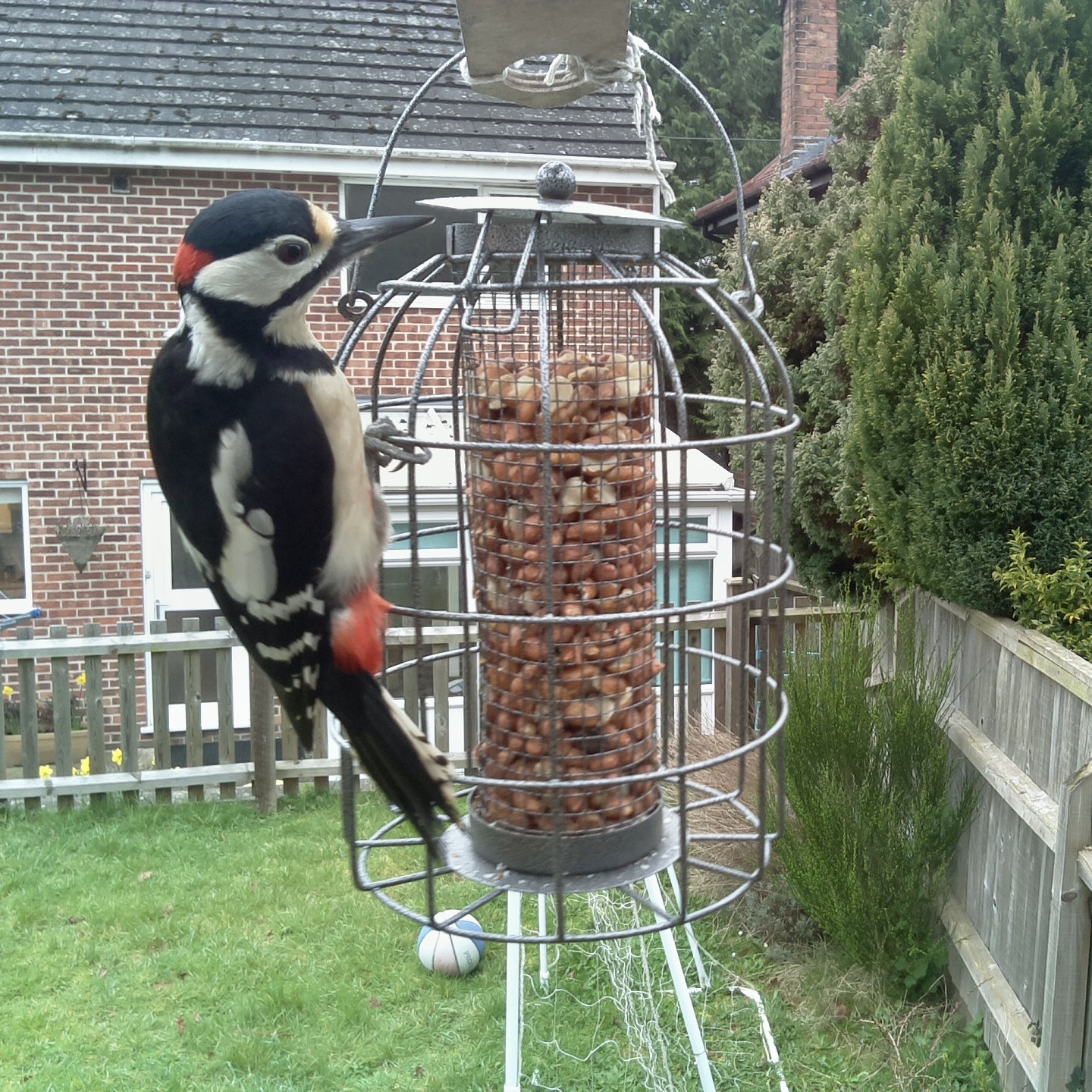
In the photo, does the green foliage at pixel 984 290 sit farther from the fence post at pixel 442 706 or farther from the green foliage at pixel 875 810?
the fence post at pixel 442 706

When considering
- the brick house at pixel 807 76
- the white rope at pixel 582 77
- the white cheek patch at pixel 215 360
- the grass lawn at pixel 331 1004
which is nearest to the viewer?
the white cheek patch at pixel 215 360

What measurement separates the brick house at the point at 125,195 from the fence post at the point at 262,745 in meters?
2.58

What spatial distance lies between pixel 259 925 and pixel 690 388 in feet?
52.3

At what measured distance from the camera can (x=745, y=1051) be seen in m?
3.80

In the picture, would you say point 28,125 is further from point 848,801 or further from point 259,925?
point 848,801

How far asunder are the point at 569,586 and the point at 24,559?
7136 millimetres

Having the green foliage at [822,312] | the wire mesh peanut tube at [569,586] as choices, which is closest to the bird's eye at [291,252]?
the wire mesh peanut tube at [569,586]

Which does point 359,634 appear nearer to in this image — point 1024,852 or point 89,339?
point 1024,852

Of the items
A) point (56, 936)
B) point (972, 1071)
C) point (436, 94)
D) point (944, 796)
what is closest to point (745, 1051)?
point (972, 1071)

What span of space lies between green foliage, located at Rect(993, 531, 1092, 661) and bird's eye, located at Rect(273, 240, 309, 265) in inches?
100

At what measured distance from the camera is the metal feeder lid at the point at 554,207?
1.91 m

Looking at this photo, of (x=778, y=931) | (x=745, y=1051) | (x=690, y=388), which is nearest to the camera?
(x=745, y=1051)

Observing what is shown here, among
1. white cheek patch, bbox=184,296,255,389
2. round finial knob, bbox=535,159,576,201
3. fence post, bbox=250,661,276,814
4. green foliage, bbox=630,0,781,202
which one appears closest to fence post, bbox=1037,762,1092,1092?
round finial knob, bbox=535,159,576,201

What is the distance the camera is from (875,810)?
3850 mm
